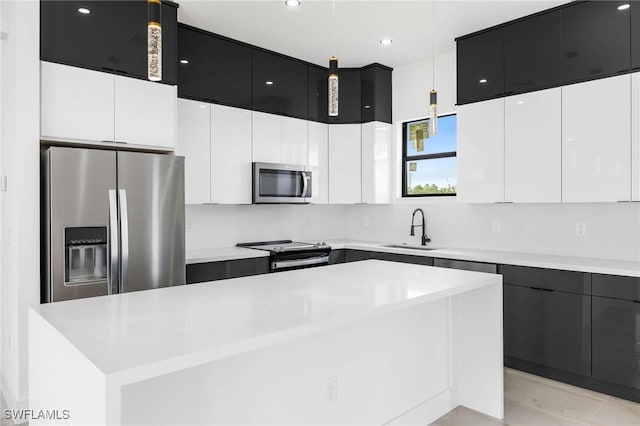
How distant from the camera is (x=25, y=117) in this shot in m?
2.59

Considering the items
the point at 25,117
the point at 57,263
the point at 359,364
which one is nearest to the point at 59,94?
the point at 25,117

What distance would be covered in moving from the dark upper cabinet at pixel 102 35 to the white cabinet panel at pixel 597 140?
10.1 feet

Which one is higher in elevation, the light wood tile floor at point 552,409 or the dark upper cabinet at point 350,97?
the dark upper cabinet at point 350,97

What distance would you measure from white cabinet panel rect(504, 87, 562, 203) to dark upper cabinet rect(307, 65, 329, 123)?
193 centimetres

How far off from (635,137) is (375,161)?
91.8 inches

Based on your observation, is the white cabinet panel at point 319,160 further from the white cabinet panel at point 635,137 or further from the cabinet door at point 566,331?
the white cabinet panel at point 635,137

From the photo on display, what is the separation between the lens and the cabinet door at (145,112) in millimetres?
2975

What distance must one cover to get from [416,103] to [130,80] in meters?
2.87

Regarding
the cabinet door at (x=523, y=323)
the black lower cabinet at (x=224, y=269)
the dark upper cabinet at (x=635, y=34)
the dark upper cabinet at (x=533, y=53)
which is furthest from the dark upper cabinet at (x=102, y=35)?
the dark upper cabinet at (x=635, y=34)

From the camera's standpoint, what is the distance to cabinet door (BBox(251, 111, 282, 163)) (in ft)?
13.5

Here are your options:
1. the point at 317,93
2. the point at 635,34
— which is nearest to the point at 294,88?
the point at 317,93

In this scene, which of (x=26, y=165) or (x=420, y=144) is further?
(x=420, y=144)

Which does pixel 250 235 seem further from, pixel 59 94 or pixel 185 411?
pixel 185 411

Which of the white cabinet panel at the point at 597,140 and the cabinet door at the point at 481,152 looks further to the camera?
the cabinet door at the point at 481,152
